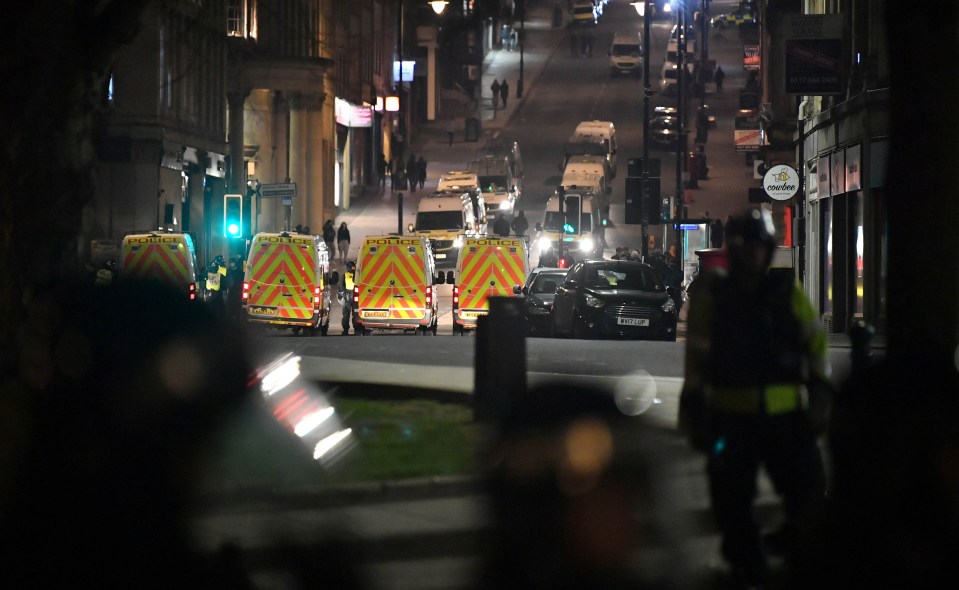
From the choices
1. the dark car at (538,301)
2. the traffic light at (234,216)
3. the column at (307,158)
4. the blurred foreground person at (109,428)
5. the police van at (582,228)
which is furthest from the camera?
the column at (307,158)

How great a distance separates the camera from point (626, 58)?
317 feet

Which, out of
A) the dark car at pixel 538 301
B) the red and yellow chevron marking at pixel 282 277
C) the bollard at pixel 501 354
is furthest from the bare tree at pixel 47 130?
the red and yellow chevron marking at pixel 282 277

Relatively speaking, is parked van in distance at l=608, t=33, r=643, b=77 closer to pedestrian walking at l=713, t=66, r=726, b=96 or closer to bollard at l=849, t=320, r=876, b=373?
pedestrian walking at l=713, t=66, r=726, b=96

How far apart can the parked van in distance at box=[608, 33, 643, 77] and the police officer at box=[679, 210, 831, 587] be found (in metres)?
90.3

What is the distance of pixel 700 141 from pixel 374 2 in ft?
58.8

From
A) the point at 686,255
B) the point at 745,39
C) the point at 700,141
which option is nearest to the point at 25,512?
the point at 686,255

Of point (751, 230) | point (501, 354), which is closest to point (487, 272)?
point (501, 354)

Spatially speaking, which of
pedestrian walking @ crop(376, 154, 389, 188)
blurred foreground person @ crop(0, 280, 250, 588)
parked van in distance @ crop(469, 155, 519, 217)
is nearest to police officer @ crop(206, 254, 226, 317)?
blurred foreground person @ crop(0, 280, 250, 588)

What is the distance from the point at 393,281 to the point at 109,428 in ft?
72.2

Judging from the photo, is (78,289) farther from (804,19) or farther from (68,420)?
(804,19)

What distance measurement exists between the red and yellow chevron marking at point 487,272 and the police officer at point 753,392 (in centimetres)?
2386

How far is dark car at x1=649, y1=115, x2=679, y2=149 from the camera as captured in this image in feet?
257

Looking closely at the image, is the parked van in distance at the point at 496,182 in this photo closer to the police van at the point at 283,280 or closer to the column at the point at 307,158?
the column at the point at 307,158

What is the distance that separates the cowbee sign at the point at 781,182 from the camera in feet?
102
